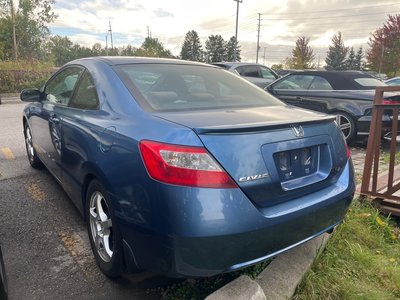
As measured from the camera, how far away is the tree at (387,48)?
3974cm

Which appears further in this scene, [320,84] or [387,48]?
[387,48]

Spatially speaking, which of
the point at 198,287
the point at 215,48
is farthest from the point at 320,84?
the point at 215,48

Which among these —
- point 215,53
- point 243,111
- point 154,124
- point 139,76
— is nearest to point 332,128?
point 243,111

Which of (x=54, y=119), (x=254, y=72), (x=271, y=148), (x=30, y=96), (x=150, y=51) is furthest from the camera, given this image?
(x=150, y=51)

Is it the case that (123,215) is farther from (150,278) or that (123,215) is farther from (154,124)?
(150,278)

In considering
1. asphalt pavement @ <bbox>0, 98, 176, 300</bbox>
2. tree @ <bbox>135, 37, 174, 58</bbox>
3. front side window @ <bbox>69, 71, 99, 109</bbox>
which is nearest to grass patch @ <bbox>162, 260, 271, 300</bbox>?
asphalt pavement @ <bbox>0, 98, 176, 300</bbox>

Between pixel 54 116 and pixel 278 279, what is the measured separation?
2451mm

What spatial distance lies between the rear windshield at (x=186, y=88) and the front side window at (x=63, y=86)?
2.55 feet

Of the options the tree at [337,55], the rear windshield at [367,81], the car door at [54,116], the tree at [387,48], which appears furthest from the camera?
the tree at [337,55]

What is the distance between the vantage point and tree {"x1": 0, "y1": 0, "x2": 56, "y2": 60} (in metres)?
23.9

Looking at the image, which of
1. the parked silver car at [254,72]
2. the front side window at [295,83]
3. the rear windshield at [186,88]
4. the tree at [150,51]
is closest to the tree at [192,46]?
the tree at [150,51]

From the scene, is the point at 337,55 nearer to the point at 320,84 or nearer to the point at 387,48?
the point at 387,48

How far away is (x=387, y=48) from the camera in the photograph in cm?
4181

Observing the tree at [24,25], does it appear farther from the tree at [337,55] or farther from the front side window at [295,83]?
the tree at [337,55]
